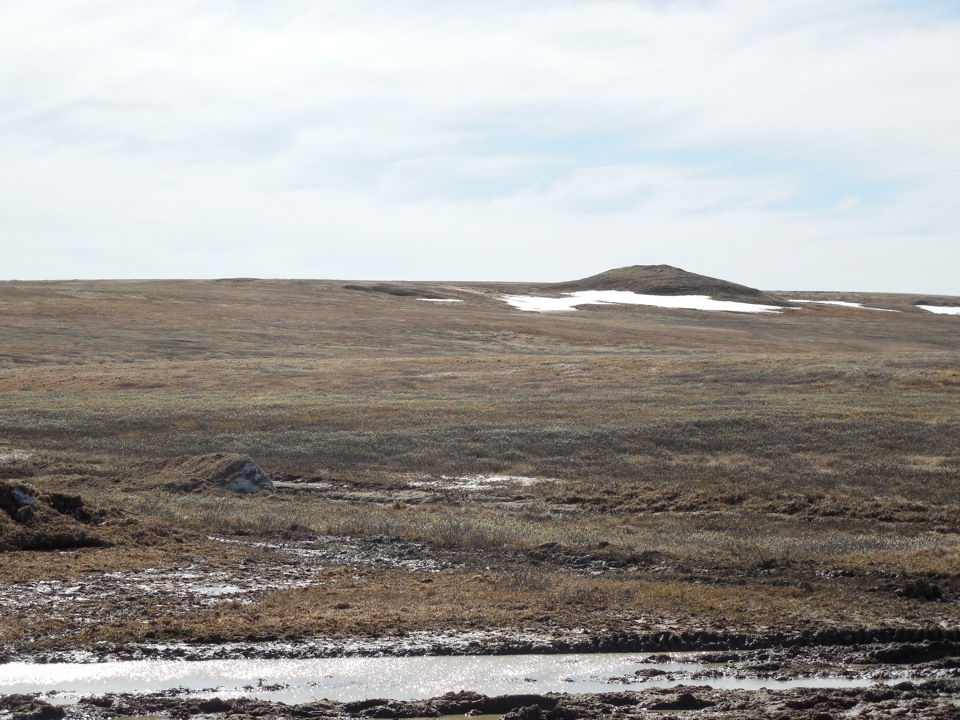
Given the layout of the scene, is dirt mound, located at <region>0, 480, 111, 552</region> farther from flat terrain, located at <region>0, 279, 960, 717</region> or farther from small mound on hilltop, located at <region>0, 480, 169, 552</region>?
flat terrain, located at <region>0, 279, 960, 717</region>

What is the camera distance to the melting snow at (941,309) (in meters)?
122

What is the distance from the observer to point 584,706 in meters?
10.3

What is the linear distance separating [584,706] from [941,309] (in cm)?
12951

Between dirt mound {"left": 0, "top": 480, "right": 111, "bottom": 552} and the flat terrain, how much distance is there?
12 centimetres

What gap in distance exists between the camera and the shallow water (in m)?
11.0

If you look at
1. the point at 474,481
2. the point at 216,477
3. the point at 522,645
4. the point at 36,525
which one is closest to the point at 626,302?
the point at 474,481

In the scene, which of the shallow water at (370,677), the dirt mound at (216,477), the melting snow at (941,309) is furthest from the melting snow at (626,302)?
the shallow water at (370,677)

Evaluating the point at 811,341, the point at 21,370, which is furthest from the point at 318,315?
the point at 811,341

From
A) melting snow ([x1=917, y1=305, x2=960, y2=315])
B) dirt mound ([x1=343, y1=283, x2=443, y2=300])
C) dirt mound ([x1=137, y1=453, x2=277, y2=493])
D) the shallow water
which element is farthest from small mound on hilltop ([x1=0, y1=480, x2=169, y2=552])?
melting snow ([x1=917, y1=305, x2=960, y2=315])

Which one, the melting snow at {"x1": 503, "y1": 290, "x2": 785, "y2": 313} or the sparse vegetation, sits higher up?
the melting snow at {"x1": 503, "y1": 290, "x2": 785, "y2": 313}

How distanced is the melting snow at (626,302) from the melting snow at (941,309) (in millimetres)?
24216

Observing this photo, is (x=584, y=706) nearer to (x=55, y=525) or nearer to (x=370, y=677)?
(x=370, y=677)

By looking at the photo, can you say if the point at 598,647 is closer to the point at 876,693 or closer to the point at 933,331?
the point at 876,693

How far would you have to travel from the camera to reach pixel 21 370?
5028 centimetres
